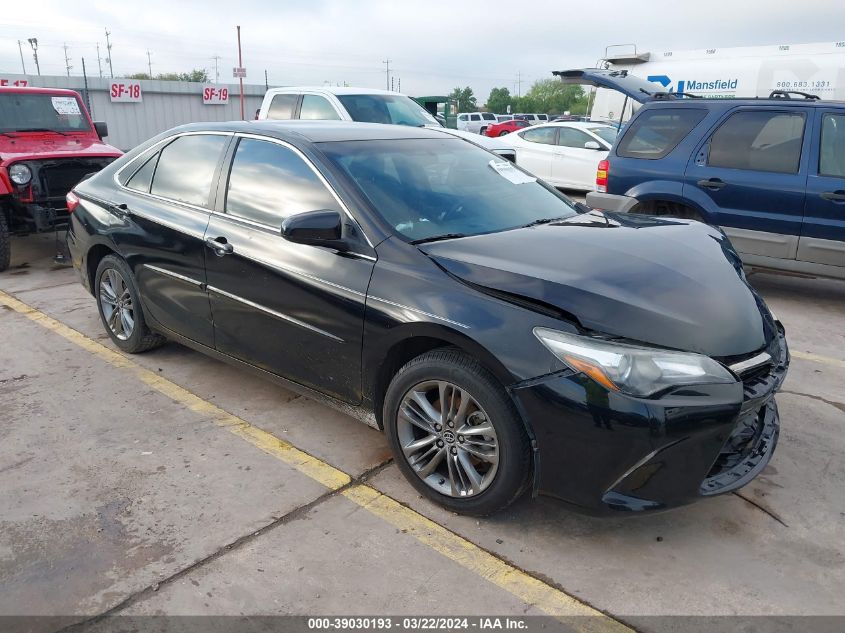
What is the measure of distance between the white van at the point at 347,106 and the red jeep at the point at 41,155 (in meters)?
2.84

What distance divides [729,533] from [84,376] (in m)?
3.92

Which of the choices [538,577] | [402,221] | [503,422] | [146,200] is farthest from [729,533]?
[146,200]

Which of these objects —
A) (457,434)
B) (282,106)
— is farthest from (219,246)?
(282,106)

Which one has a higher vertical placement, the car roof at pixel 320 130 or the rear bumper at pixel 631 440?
the car roof at pixel 320 130

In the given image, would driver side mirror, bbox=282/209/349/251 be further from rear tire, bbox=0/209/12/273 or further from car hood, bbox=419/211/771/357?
rear tire, bbox=0/209/12/273

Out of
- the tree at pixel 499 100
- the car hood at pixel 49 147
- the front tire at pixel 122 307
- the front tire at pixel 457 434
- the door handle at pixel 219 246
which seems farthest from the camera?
the tree at pixel 499 100

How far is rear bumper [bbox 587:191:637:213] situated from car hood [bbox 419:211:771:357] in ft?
10.8

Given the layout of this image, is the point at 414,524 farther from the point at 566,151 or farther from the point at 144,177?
the point at 566,151

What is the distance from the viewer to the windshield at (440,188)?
3.43 m

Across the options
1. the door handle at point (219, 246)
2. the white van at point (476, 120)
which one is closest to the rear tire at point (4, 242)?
the door handle at point (219, 246)

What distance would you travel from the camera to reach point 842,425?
3.88 m

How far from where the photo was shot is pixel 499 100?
385 feet

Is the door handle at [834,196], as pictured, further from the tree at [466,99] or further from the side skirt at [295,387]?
the tree at [466,99]

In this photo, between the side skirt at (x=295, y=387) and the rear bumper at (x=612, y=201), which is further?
the rear bumper at (x=612, y=201)
